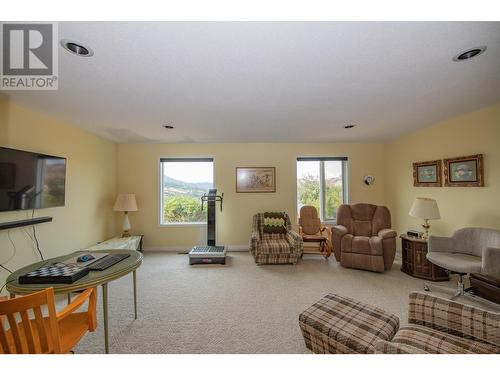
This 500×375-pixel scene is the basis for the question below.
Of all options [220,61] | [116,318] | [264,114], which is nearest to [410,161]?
[264,114]

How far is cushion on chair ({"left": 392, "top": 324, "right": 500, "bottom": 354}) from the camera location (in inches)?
44.8

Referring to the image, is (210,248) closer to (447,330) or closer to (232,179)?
(232,179)

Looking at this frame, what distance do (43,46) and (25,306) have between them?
1611mm

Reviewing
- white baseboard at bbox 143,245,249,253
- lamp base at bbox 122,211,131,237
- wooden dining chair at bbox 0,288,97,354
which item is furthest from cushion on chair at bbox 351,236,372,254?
lamp base at bbox 122,211,131,237

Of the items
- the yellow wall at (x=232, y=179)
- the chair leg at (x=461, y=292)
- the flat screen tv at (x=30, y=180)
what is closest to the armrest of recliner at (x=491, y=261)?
the chair leg at (x=461, y=292)

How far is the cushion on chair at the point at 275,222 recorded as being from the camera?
3994mm

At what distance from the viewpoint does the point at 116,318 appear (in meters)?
2.03

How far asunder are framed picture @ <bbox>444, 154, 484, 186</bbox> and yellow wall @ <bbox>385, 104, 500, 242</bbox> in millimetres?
61

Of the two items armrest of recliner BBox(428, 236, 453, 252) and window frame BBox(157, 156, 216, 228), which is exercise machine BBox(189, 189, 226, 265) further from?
armrest of recliner BBox(428, 236, 453, 252)

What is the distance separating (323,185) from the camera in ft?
14.8

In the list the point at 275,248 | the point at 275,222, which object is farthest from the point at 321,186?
the point at 275,248

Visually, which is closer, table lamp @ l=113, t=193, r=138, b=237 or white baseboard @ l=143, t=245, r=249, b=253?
table lamp @ l=113, t=193, r=138, b=237

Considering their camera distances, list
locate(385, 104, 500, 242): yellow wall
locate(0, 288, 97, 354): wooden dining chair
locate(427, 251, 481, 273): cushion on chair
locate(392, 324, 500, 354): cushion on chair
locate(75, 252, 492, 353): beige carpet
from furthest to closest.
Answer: locate(385, 104, 500, 242): yellow wall
locate(427, 251, 481, 273): cushion on chair
locate(75, 252, 492, 353): beige carpet
locate(392, 324, 500, 354): cushion on chair
locate(0, 288, 97, 354): wooden dining chair

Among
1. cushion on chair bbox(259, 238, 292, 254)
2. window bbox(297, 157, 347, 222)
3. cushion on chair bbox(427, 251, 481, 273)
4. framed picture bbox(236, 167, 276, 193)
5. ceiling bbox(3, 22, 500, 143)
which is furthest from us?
window bbox(297, 157, 347, 222)
